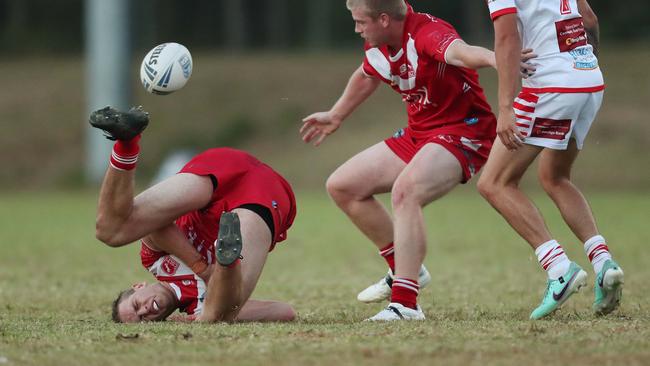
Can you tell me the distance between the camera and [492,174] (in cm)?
657

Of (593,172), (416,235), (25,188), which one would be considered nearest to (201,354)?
(416,235)

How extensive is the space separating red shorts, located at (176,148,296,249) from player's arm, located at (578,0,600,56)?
2131 millimetres

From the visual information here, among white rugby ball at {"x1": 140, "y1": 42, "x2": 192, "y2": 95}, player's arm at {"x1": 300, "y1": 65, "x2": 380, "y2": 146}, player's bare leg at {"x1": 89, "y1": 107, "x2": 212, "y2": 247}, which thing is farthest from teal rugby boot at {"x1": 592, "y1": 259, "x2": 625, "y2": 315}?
white rugby ball at {"x1": 140, "y1": 42, "x2": 192, "y2": 95}

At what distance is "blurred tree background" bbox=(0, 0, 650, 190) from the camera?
2920 centimetres

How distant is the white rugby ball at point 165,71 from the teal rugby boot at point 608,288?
2.88 meters

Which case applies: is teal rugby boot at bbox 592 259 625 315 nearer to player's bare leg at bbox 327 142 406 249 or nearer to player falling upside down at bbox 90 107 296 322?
player's bare leg at bbox 327 142 406 249

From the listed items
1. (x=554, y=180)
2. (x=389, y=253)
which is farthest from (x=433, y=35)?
(x=389, y=253)

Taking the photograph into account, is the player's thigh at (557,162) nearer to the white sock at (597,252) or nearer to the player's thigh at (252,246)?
the white sock at (597,252)

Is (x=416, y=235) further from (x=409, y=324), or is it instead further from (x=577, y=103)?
(x=577, y=103)

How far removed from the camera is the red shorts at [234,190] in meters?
6.84

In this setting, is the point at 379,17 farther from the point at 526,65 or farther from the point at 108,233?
the point at 108,233

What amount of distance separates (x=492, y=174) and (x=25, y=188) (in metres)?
24.9

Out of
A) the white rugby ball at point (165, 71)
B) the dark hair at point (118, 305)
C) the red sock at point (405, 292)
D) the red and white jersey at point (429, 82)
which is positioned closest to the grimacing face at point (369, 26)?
the red and white jersey at point (429, 82)

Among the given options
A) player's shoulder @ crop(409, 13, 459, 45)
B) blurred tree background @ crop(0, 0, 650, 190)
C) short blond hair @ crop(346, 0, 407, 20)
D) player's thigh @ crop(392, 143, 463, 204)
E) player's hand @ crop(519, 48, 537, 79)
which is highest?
short blond hair @ crop(346, 0, 407, 20)
